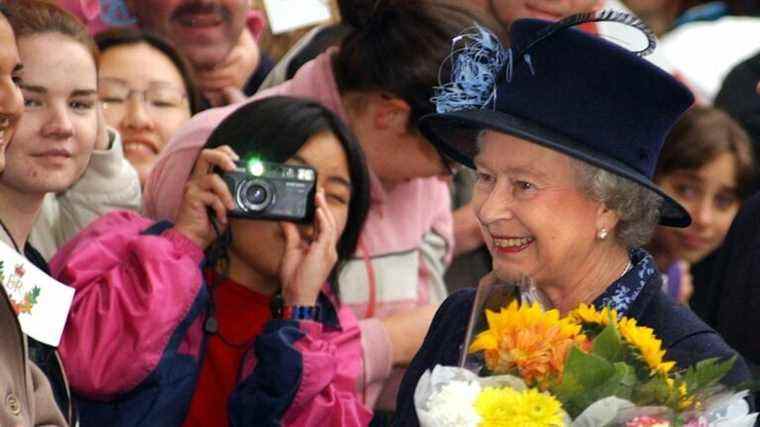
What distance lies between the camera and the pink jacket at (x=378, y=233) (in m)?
4.25

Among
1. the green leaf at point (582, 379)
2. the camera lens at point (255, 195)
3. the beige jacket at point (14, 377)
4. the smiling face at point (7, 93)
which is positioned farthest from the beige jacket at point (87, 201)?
the green leaf at point (582, 379)

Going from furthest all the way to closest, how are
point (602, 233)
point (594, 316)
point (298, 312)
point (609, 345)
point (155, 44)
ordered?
point (155, 44) → point (298, 312) → point (602, 233) → point (594, 316) → point (609, 345)

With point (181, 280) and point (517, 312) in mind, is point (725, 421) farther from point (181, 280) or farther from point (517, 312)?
point (181, 280)

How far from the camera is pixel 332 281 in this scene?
4.20 m

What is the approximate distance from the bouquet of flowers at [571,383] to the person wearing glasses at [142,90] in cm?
210

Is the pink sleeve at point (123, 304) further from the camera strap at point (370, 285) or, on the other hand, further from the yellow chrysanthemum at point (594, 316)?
the yellow chrysanthemum at point (594, 316)

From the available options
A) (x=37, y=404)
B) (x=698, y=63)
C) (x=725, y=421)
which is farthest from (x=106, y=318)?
(x=698, y=63)

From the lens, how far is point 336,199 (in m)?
4.19

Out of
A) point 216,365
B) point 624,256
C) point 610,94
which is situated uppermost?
point 610,94

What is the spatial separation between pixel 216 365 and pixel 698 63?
3.44m

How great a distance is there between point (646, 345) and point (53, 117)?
64.6 inches

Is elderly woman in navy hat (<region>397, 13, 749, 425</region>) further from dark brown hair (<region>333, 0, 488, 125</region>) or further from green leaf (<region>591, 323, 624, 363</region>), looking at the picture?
dark brown hair (<region>333, 0, 488, 125</region>)

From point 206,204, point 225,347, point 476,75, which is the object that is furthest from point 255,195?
point 476,75

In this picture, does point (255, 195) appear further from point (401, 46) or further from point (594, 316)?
point (594, 316)
